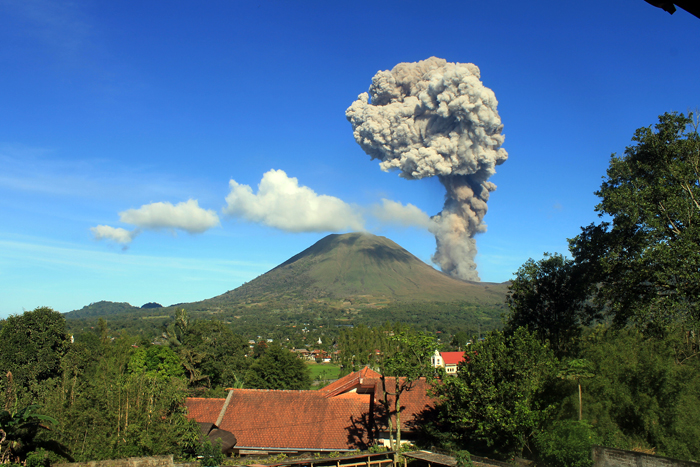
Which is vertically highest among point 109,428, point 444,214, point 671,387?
point 444,214

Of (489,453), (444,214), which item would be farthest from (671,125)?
(444,214)

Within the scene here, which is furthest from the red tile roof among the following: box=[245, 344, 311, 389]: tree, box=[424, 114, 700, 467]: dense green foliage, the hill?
the hill

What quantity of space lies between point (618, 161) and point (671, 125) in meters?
2.62

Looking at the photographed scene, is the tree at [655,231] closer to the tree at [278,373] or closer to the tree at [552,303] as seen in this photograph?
the tree at [552,303]

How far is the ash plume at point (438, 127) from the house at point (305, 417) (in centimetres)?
6090

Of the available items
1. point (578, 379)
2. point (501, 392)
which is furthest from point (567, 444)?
point (578, 379)

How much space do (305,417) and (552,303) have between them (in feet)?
49.3

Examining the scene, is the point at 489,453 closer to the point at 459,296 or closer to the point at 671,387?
the point at 671,387

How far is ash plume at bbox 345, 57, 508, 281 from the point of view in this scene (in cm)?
7762

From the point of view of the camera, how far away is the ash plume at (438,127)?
7762 cm

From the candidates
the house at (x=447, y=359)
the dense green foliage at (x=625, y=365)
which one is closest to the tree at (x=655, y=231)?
the dense green foliage at (x=625, y=365)

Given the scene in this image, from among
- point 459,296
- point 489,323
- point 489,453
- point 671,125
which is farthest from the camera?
point 459,296

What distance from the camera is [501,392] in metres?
18.0

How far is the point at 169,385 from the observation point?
1845 cm
